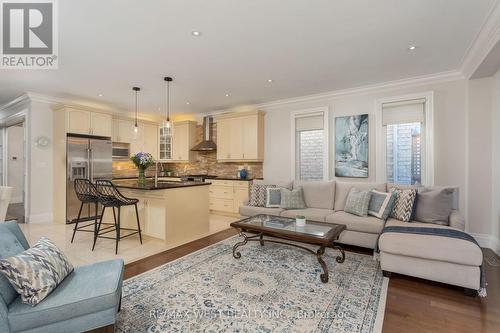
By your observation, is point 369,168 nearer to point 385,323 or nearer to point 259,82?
point 259,82

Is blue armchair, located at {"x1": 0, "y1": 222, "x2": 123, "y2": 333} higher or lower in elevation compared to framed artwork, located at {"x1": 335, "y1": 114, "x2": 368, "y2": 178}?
lower

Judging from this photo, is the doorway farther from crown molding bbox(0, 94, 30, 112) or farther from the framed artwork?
the framed artwork

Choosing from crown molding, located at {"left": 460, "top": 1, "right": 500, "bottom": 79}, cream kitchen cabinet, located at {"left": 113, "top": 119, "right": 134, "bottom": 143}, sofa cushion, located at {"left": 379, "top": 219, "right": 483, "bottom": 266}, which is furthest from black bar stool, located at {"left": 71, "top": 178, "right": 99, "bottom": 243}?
crown molding, located at {"left": 460, "top": 1, "right": 500, "bottom": 79}

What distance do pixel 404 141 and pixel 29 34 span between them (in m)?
5.59

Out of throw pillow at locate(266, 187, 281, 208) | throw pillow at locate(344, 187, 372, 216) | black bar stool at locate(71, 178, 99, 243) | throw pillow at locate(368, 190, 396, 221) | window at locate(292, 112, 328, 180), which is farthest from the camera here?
window at locate(292, 112, 328, 180)

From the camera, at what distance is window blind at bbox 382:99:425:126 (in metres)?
4.14

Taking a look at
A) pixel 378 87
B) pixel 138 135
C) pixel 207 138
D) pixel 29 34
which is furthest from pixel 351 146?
pixel 138 135

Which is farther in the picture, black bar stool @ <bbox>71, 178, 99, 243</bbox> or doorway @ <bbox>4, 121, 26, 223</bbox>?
doorway @ <bbox>4, 121, 26, 223</bbox>

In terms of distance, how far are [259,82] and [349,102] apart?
1.87 metres

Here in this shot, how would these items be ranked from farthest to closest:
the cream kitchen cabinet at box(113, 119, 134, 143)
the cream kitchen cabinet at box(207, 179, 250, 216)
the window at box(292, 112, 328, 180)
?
the cream kitchen cabinet at box(113, 119, 134, 143)
the cream kitchen cabinet at box(207, 179, 250, 216)
the window at box(292, 112, 328, 180)

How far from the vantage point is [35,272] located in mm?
1486

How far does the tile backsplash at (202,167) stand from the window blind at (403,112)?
2897mm

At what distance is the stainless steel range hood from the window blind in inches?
158

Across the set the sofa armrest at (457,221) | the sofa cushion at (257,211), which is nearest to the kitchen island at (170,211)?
the sofa cushion at (257,211)
